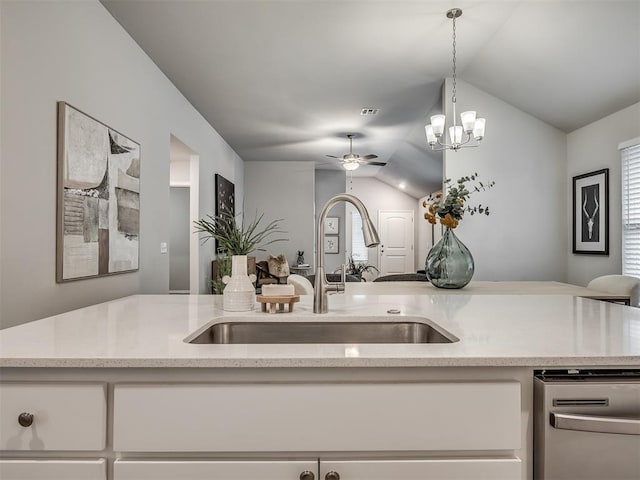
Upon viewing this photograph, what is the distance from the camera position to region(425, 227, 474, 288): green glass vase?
251 cm

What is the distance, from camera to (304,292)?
2.18 meters

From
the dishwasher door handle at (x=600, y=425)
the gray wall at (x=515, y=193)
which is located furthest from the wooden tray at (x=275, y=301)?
the gray wall at (x=515, y=193)

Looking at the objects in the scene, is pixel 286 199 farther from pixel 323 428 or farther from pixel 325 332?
pixel 323 428

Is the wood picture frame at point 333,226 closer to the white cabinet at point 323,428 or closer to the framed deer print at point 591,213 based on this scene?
the framed deer print at point 591,213

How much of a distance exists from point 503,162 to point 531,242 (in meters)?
0.80

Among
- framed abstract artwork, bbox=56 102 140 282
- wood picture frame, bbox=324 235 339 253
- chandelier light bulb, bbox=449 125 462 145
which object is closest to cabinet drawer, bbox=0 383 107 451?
framed abstract artwork, bbox=56 102 140 282

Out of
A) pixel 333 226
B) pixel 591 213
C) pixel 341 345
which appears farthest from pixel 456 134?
pixel 333 226

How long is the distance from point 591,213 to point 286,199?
16.8 ft

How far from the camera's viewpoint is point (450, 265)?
251 centimetres

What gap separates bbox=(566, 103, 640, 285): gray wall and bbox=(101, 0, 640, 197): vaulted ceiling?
11 centimetres

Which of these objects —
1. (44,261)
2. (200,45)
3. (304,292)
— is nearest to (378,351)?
(304,292)

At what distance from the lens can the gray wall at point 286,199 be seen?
A: 303 inches

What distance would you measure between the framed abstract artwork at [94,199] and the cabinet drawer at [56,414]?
47.3 inches

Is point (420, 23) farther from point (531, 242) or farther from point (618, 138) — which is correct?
point (531, 242)
